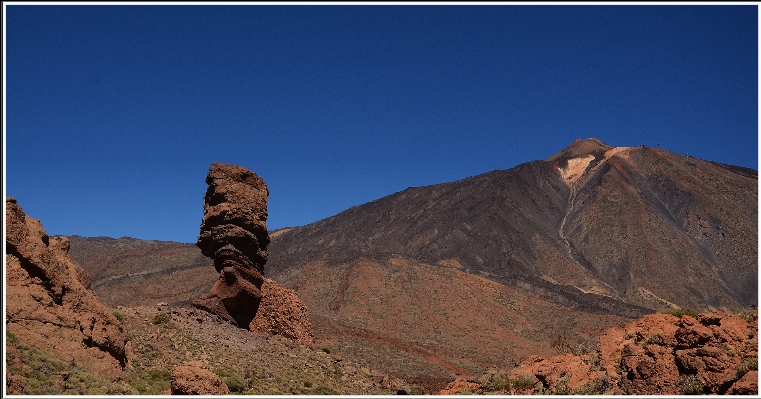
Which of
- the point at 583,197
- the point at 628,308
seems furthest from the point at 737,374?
the point at 583,197

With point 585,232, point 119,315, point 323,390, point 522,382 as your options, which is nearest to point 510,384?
point 522,382

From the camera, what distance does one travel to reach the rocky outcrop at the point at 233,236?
20.9 meters

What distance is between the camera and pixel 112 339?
46.0 feet

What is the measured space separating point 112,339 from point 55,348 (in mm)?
1789

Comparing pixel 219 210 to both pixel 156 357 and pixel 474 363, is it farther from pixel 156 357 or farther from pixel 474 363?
pixel 474 363

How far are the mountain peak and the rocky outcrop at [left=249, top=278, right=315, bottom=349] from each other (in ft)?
341

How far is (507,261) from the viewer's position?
77250 millimetres

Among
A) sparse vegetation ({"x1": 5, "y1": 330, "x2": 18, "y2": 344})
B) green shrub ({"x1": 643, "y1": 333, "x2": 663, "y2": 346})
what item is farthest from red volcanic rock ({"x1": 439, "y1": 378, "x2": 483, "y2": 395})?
sparse vegetation ({"x1": 5, "y1": 330, "x2": 18, "y2": 344})

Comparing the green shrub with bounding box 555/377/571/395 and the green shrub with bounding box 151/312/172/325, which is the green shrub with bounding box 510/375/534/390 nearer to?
the green shrub with bounding box 555/377/571/395

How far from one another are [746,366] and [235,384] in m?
9.73

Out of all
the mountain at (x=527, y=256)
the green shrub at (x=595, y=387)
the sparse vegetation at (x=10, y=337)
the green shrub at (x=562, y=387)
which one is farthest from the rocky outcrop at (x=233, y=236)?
the mountain at (x=527, y=256)

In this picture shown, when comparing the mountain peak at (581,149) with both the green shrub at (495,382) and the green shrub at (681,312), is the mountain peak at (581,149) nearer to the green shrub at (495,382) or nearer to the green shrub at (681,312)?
the green shrub at (681,312)

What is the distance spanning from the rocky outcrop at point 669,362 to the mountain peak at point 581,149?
109284 mm

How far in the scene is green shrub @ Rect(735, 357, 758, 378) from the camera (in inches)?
432
